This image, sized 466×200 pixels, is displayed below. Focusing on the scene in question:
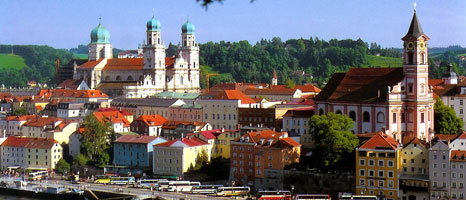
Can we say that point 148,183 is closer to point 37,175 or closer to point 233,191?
point 233,191

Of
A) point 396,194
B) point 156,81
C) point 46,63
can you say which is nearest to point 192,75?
point 156,81

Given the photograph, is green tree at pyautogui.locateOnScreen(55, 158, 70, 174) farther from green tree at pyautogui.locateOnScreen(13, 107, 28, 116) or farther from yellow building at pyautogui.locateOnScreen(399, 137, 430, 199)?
yellow building at pyautogui.locateOnScreen(399, 137, 430, 199)

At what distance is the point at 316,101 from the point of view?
63000 mm

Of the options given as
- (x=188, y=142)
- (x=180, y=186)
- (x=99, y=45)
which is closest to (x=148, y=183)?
(x=180, y=186)

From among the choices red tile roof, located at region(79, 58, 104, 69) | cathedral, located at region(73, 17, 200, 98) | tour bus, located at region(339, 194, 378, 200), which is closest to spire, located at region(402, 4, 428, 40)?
tour bus, located at region(339, 194, 378, 200)

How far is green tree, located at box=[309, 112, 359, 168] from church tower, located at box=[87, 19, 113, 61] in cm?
5564

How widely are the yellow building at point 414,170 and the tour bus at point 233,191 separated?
975 cm

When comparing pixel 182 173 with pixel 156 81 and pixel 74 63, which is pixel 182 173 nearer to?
pixel 156 81

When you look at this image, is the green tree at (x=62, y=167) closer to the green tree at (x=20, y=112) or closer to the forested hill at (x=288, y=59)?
the green tree at (x=20, y=112)

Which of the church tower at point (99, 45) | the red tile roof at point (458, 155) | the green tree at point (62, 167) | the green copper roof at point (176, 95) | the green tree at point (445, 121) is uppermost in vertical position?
the church tower at point (99, 45)

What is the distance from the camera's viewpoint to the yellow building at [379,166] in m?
50.2

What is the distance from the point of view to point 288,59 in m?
153

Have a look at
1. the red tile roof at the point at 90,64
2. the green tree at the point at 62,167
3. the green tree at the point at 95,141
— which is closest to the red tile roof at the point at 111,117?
the green tree at the point at 95,141

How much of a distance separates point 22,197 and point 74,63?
157ft
